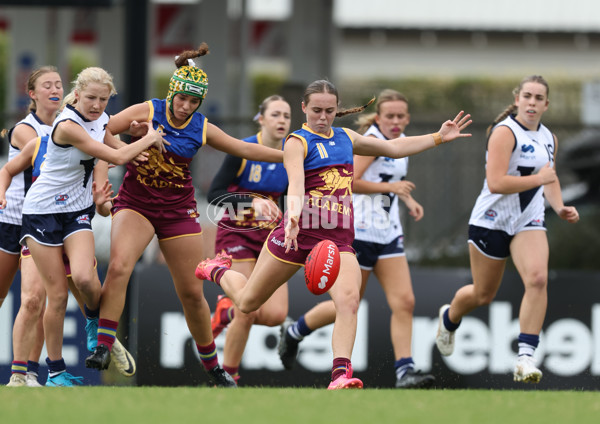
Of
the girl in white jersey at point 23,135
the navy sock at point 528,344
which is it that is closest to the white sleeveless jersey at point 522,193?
the navy sock at point 528,344

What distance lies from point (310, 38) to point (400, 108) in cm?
941

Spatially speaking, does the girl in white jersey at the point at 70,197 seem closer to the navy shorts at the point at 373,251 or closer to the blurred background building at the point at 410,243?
the navy shorts at the point at 373,251

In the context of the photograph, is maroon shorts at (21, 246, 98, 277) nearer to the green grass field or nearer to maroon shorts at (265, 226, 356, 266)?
the green grass field

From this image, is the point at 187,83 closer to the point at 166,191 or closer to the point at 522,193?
the point at 166,191

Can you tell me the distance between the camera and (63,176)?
7551mm

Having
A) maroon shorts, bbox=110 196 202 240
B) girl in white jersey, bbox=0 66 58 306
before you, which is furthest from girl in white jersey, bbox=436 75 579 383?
girl in white jersey, bbox=0 66 58 306

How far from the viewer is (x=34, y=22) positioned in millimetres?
18188

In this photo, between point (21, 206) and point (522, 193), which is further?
point (522, 193)

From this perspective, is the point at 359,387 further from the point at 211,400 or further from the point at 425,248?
the point at 425,248

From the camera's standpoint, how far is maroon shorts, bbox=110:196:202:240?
772 centimetres

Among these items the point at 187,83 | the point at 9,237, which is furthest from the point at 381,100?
the point at 9,237

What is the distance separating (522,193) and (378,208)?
1.31m

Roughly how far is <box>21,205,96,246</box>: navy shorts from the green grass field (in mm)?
1047

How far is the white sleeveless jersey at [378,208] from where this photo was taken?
9086mm
